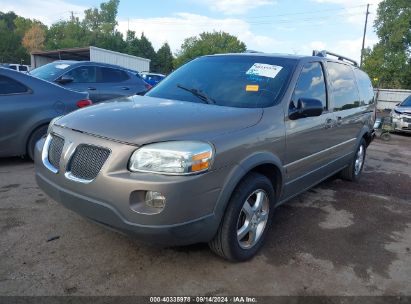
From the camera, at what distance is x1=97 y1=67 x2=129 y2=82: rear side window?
8750 mm

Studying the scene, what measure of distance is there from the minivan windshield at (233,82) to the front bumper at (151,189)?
1.03 meters

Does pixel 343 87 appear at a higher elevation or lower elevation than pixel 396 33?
lower

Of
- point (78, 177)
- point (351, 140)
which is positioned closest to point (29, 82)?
point (78, 177)

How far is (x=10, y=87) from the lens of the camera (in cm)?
552

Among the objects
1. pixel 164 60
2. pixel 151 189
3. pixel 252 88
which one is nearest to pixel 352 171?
pixel 252 88

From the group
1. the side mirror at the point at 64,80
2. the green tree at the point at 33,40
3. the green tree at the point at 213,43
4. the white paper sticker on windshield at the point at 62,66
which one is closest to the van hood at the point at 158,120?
the side mirror at the point at 64,80

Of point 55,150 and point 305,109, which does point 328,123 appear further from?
point 55,150

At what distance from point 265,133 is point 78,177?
5.06ft

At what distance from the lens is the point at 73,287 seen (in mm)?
2703

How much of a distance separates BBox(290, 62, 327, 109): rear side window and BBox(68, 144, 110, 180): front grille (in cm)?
186

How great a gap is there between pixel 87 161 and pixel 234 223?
1205 mm

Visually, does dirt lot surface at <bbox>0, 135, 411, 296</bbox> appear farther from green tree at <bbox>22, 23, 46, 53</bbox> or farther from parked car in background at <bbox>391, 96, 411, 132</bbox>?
green tree at <bbox>22, 23, 46, 53</bbox>

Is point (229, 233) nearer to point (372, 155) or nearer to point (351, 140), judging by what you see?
point (351, 140)

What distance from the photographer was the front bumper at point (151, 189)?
2512 mm
